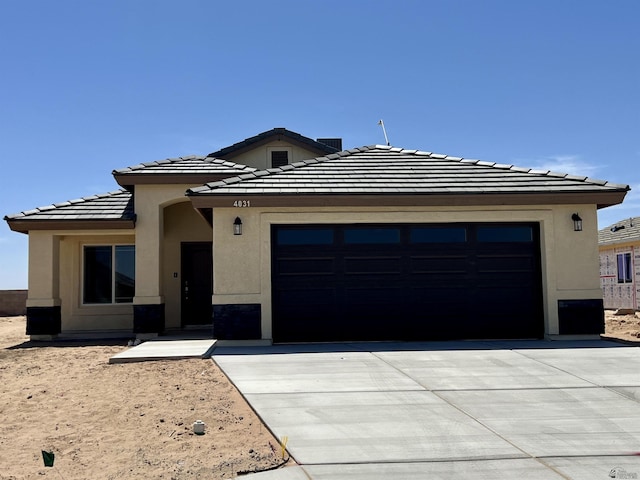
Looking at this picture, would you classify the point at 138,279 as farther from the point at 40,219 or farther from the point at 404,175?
the point at 404,175

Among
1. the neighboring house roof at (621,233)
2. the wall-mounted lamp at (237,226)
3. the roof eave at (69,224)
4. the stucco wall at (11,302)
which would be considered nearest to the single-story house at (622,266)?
the neighboring house roof at (621,233)

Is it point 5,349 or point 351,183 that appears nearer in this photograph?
point 351,183

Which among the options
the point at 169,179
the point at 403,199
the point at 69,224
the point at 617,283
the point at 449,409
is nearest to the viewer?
A: the point at 449,409

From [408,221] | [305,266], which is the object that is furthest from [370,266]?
[305,266]

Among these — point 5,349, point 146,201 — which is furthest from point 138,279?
point 5,349

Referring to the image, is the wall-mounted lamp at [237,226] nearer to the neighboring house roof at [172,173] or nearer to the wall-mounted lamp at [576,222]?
the neighboring house roof at [172,173]

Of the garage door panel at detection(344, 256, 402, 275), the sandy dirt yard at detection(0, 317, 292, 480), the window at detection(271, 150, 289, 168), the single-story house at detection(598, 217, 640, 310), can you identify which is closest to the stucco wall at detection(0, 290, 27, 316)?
the window at detection(271, 150, 289, 168)

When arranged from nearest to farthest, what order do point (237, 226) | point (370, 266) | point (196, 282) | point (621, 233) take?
1. point (237, 226)
2. point (370, 266)
3. point (196, 282)
4. point (621, 233)

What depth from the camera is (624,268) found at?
84.0 feet

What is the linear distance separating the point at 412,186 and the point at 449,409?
676 cm

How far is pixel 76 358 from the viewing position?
12375mm

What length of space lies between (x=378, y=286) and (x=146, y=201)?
6684mm

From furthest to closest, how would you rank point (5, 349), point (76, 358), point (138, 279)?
1. point (138, 279)
2. point (5, 349)
3. point (76, 358)

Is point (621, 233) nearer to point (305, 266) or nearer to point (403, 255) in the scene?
point (403, 255)
